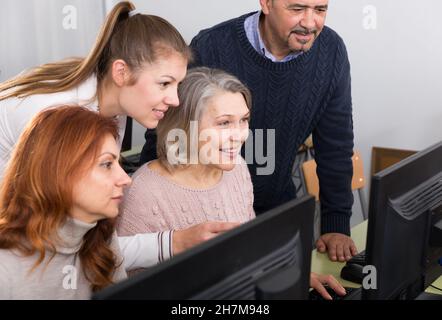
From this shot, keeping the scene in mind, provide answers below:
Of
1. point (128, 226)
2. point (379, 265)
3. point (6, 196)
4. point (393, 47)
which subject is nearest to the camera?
point (379, 265)

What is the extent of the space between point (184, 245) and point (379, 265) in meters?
0.52

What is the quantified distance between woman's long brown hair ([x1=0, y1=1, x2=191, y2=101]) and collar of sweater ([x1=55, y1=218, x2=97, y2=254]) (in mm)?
469

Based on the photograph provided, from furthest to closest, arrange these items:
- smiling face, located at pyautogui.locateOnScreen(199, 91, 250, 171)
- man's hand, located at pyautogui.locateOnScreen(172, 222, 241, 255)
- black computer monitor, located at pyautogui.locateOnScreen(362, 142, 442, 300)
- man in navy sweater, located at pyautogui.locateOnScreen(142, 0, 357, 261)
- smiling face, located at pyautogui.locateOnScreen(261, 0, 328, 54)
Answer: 1. man in navy sweater, located at pyautogui.locateOnScreen(142, 0, 357, 261)
2. smiling face, located at pyautogui.locateOnScreen(261, 0, 328, 54)
3. smiling face, located at pyautogui.locateOnScreen(199, 91, 250, 171)
4. man's hand, located at pyautogui.locateOnScreen(172, 222, 241, 255)
5. black computer monitor, located at pyautogui.locateOnScreen(362, 142, 442, 300)

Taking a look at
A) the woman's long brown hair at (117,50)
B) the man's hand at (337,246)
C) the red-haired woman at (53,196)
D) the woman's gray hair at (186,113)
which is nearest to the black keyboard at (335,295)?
the man's hand at (337,246)

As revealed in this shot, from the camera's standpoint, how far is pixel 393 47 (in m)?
3.84

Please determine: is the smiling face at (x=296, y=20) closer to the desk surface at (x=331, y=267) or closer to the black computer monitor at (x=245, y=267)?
the desk surface at (x=331, y=267)

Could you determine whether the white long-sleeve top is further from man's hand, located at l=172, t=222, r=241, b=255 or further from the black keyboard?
the black keyboard

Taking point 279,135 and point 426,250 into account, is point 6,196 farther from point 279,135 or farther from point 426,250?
point 279,135

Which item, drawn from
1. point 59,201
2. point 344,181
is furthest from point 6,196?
point 344,181

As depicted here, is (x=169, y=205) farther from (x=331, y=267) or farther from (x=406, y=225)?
(x=406, y=225)

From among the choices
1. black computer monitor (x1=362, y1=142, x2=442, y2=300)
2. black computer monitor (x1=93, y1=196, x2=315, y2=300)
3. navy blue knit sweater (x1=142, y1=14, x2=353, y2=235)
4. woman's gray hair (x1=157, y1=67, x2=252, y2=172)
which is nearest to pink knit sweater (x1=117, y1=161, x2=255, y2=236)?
woman's gray hair (x1=157, y1=67, x2=252, y2=172)

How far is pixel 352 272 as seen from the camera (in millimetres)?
1817

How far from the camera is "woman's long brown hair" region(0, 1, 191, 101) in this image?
5.67ft

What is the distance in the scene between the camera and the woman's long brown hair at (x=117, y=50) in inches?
68.0
